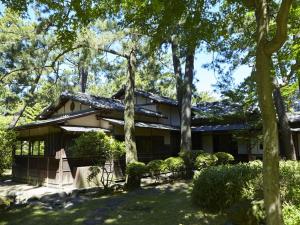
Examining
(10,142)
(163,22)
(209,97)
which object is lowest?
(10,142)

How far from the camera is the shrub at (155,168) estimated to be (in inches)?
581

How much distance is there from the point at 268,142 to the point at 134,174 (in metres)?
10.2

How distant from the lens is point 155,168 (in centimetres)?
1490

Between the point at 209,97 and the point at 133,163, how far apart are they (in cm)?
3340

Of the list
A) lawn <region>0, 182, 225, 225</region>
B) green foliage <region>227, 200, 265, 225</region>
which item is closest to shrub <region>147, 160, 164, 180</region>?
lawn <region>0, 182, 225, 225</region>

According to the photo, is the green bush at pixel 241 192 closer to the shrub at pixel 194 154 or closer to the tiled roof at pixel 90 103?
the shrub at pixel 194 154

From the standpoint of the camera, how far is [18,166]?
18.6 meters

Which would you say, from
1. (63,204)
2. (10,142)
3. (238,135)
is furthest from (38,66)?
(238,135)

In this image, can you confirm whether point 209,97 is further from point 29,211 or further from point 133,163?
point 29,211

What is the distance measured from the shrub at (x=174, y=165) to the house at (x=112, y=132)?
2.99 metres

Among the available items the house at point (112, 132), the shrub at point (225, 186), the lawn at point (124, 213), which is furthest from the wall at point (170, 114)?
the shrub at point (225, 186)

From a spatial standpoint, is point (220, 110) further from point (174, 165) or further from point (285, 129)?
point (174, 165)

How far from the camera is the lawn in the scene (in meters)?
8.69

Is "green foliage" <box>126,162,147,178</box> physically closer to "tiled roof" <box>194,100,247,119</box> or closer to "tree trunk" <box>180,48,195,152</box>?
"tree trunk" <box>180,48,195,152</box>
